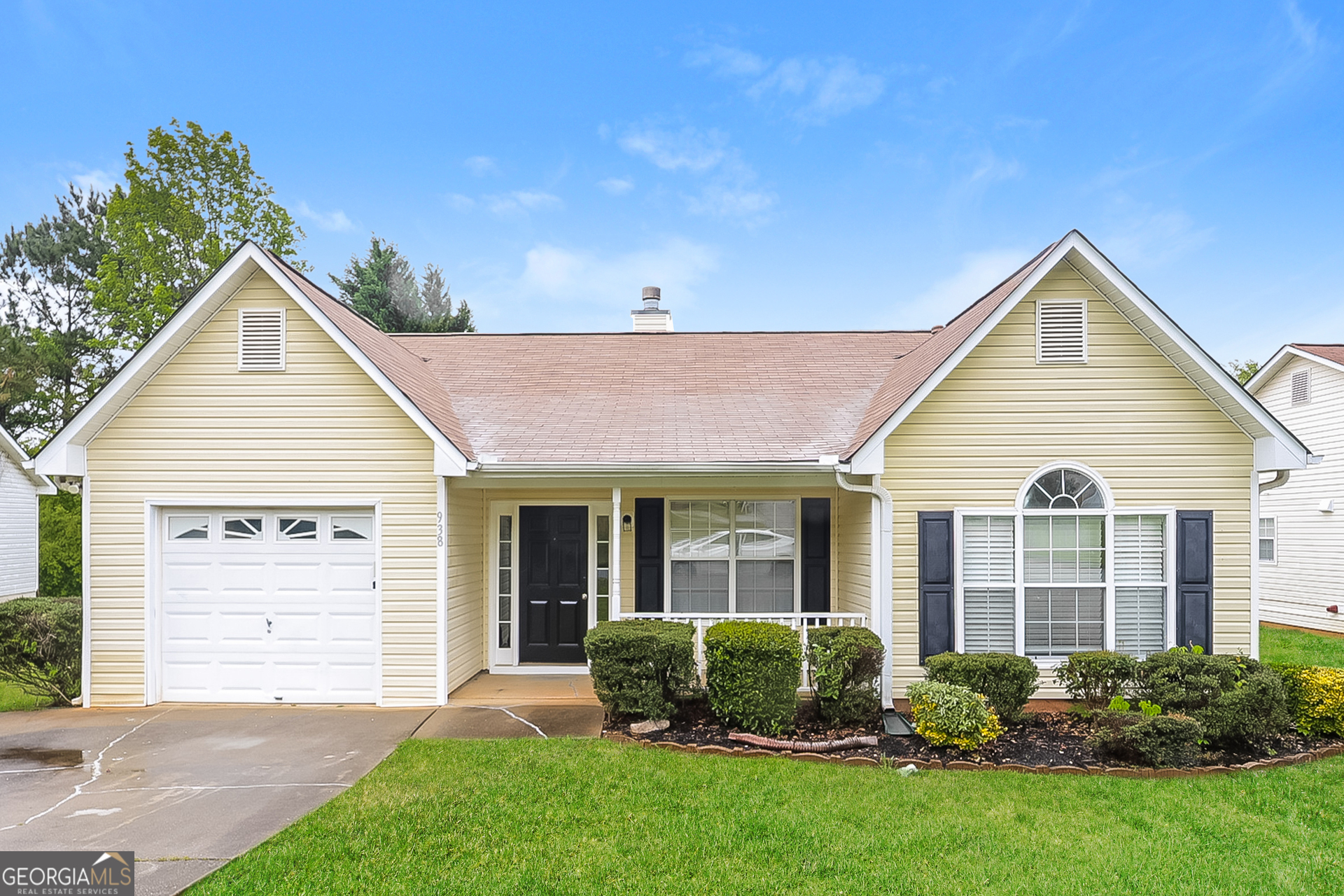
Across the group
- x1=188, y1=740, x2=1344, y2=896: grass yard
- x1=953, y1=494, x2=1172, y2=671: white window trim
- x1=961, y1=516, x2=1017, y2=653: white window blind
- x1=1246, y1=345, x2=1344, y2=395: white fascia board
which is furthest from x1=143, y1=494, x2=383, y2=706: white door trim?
x1=1246, y1=345, x2=1344, y2=395: white fascia board

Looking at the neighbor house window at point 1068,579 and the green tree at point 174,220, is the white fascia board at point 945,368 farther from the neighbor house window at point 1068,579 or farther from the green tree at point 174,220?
the green tree at point 174,220

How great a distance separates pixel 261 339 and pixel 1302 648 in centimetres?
1730

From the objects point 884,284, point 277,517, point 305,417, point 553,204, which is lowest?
point 277,517

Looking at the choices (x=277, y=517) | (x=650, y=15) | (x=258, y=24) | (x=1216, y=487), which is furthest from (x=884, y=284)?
(x=277, y=517)

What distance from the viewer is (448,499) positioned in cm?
868

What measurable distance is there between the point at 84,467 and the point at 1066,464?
11309 millimetres

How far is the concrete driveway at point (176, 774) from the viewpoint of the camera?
489 cm

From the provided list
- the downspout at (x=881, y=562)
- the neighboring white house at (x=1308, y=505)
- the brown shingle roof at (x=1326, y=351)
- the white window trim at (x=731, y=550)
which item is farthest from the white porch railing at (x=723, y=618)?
the brown shingle roof at (x=1326, y=351)

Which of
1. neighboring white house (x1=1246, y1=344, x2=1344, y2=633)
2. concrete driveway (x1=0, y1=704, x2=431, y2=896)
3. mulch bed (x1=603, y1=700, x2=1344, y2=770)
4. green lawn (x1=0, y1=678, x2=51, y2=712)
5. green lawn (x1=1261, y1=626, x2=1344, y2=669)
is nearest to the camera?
concrete driveway (x1=0, y1=704, x2=431, y2=896)

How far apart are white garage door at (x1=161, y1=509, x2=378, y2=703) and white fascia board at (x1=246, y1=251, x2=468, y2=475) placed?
4.05 feet

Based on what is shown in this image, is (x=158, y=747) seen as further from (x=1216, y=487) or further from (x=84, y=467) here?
(x=1216, y=487)

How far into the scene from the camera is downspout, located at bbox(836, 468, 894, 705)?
8.20 metres

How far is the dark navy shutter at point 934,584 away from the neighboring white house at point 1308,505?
11305mm

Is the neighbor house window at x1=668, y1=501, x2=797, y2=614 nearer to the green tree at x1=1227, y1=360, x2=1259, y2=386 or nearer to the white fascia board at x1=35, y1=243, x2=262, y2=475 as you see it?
the white fascia board at x1=35, y1=243, x2=262, y2=475
